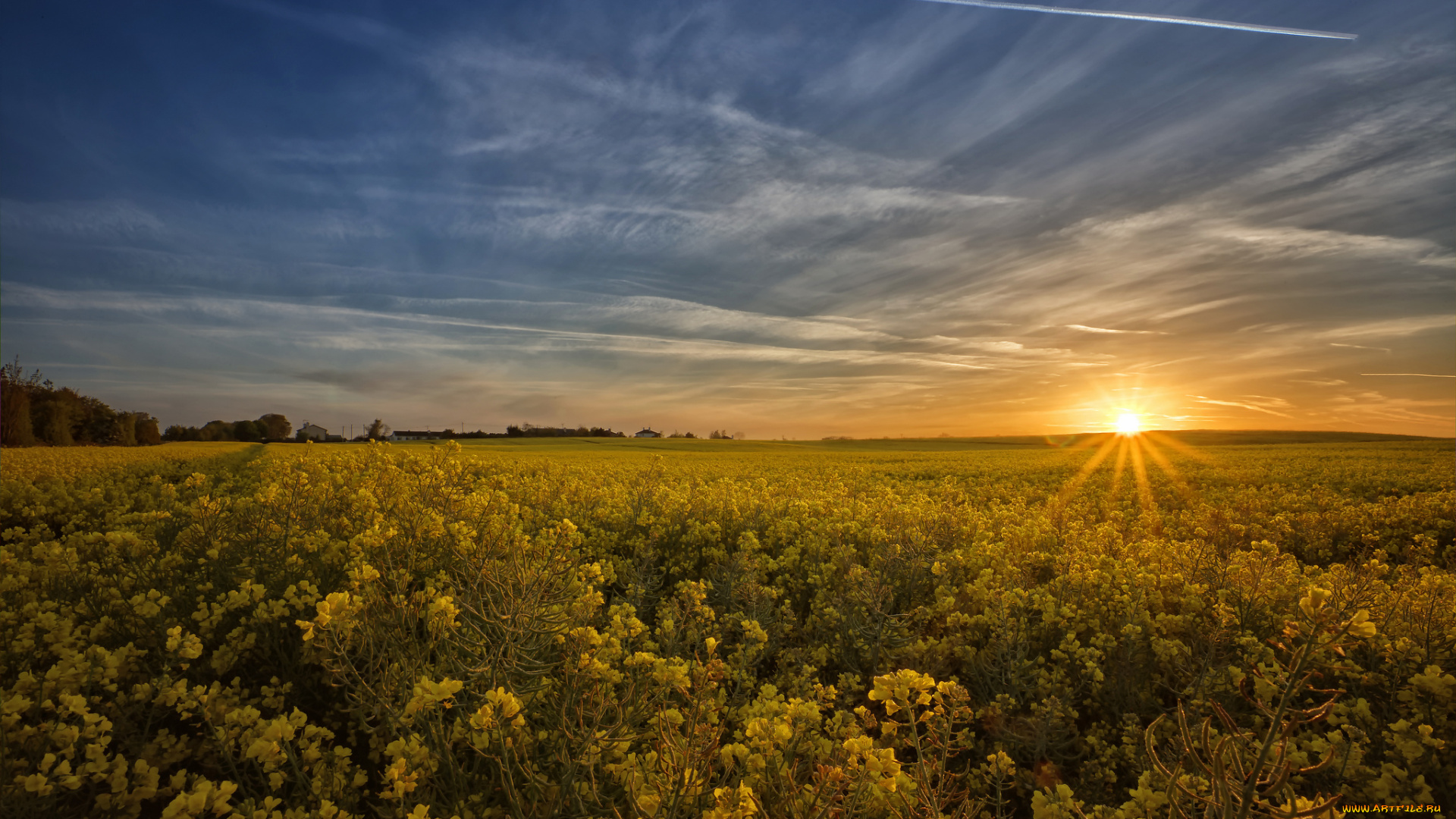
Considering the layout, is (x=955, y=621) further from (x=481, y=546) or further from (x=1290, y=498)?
(x=1290, y=498)

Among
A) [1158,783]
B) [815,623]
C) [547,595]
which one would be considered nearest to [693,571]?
[815,623]

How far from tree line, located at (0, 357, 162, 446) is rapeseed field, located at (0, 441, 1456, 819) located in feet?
103

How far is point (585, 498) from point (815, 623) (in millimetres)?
4736

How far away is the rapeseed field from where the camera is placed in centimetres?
276

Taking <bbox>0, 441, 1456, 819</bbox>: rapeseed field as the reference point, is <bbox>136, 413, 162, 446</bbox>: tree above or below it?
above

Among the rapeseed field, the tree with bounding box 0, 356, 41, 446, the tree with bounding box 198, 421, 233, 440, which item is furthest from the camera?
the tree with bounding box 198, 421, 233, 440

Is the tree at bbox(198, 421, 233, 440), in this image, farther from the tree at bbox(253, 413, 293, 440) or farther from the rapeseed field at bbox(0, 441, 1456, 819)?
the rapeseed field at bbox(0, 441, 1456, 819)

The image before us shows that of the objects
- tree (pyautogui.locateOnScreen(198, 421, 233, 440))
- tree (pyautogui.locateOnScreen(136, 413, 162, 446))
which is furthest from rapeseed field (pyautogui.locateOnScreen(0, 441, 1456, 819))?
tree (pyautogui.locateOnScreen(198, 421, 233, 440))

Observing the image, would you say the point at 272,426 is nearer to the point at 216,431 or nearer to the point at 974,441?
the point at 216,431

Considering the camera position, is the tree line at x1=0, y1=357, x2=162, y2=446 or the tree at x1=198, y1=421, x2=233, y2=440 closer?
the tree line at x1=0, y1=357, x2=162, y2=446

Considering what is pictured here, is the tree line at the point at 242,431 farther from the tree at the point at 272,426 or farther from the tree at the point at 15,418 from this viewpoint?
the tree at the point at 15,418

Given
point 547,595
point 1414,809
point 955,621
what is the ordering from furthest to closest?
point 955,621, point 547,595, point 1414,809

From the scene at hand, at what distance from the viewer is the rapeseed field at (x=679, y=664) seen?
109 inches

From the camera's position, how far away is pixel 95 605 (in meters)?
4.95
